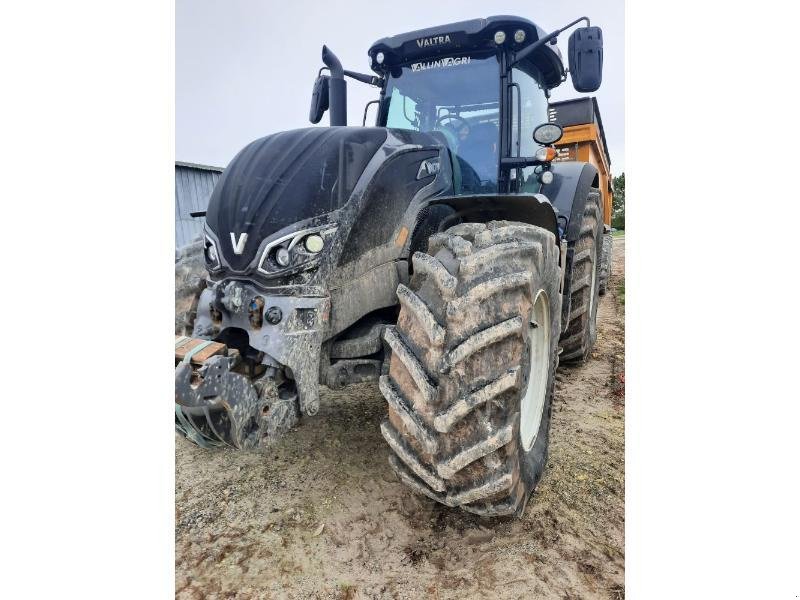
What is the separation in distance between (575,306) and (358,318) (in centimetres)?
169

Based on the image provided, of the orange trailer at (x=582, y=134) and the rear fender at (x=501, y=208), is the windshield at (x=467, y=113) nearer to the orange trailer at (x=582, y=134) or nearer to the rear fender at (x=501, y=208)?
the rear fender at (x=501, y=208)

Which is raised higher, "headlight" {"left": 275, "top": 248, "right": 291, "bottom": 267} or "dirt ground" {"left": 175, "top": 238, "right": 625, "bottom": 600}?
"headlight" {"left": 275, "top": 248, "right": 291, "bottom": 267}

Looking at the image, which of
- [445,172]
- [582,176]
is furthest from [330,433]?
[582,176]

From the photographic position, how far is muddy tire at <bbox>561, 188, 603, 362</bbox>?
2.96m

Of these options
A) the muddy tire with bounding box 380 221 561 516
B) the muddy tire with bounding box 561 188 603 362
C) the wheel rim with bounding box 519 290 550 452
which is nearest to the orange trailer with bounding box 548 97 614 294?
the muddy tire with bounding box 561 188 603 362

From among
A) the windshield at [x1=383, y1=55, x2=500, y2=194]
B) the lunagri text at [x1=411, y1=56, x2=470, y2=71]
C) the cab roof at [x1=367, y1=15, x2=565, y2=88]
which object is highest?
the cab roof at [x1=367, y1=15, x2=565, y2=88]

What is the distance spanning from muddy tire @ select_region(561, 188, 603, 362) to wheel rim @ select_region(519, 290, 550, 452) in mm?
844

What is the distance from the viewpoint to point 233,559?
5.57 feet

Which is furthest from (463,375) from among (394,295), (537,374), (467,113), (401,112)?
(401,112)

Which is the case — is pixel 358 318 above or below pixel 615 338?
above

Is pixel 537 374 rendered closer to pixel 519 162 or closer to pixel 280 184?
pixel 519 162

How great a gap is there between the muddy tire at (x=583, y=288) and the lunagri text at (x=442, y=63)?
3.64ft

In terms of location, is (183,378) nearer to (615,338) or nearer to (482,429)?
(482,429)

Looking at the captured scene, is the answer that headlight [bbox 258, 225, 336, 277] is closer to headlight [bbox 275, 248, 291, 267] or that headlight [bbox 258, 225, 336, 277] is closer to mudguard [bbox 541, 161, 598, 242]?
headlight [bbox 275, 248, 291, 267]
